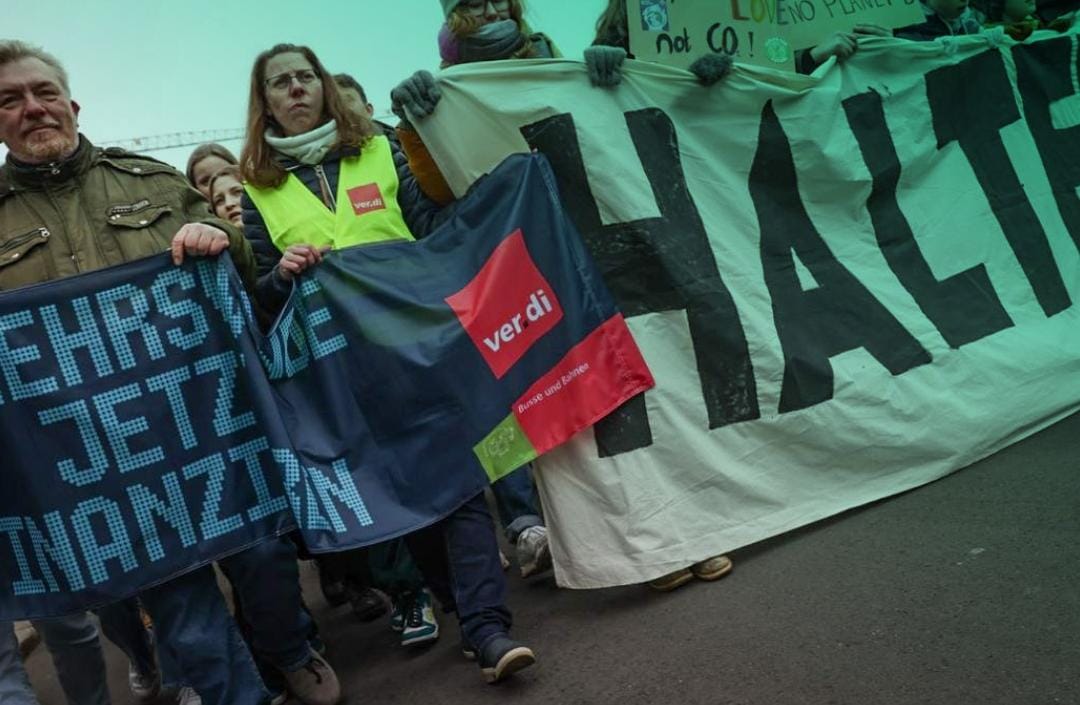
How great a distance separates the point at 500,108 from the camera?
2.98 m

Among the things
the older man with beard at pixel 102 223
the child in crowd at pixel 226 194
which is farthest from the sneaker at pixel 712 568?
the child in crowd at pixel 226 194

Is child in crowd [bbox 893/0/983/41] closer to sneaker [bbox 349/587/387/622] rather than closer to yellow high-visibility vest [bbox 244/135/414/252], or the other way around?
yellow high-visibility vest [bbox 244/135/414/252]

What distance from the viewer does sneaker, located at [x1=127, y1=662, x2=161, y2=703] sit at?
10.9 ft

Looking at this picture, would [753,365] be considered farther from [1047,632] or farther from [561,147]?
[1047,632]

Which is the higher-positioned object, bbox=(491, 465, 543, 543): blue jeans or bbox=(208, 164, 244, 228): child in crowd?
bbox=(208, 164, 244, 228): child in crowd

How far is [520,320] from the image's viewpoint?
2.78 meters

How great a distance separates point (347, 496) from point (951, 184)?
288 centimetres

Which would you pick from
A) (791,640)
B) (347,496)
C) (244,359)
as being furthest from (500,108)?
(791,640)

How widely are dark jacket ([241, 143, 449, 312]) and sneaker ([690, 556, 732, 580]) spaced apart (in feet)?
4.69

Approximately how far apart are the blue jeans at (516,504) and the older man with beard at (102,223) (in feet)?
3.88

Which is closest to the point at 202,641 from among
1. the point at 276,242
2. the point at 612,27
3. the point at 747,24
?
the point at 276,242

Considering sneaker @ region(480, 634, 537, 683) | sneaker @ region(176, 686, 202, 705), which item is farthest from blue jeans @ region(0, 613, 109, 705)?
sneaker @ region(480, 634, 537, 683)

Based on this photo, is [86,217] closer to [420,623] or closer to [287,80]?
[287,80]

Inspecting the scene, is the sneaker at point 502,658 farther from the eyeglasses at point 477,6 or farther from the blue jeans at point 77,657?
the eyeglasses at point 477,6
